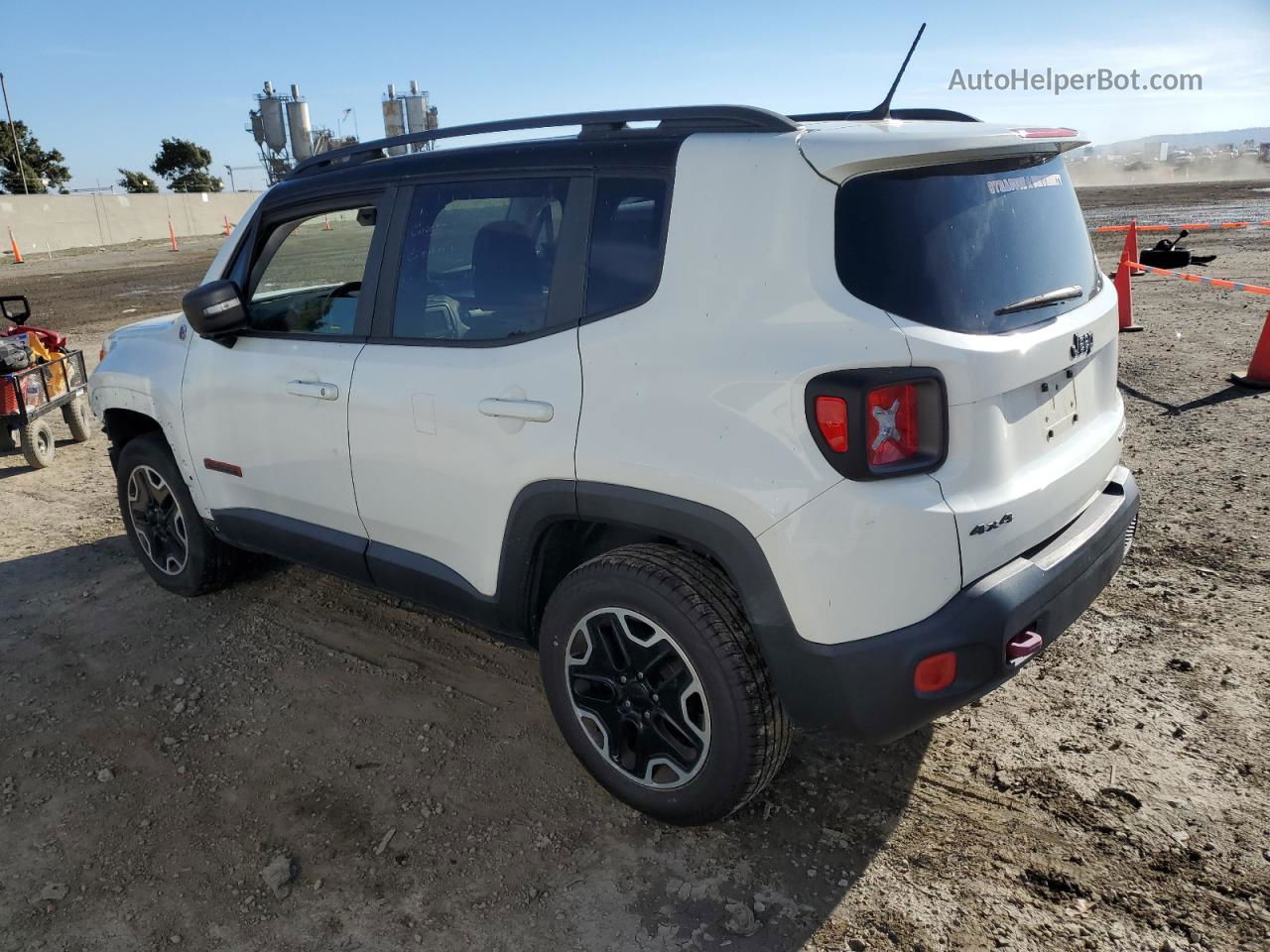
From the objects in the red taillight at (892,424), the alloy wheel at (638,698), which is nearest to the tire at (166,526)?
the alloy wheel at (638,698)

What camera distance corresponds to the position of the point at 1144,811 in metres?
2.76

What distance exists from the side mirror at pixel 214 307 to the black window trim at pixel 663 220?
1702mm

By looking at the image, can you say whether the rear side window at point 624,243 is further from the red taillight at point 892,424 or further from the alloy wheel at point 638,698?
the alloy wheel at point 638,698

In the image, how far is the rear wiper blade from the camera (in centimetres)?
250

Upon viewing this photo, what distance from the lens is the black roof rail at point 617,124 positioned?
98.7 inches

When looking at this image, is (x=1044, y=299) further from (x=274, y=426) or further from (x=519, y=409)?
(x=274, y=426)

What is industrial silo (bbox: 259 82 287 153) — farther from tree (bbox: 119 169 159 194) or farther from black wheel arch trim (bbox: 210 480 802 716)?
black wheel arch trim (bbox: 210 480 802 716)

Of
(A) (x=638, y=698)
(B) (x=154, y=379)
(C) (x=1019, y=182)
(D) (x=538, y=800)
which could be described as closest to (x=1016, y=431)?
(C) (x=1019, y=182)

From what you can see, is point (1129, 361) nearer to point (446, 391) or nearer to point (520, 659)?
point (520, 659)

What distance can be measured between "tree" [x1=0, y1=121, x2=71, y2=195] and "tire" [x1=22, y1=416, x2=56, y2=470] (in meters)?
57.8

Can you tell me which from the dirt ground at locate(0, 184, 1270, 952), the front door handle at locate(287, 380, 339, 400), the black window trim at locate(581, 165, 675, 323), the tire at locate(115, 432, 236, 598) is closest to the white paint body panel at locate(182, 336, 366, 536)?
the front door handle at locate(287, 380, 339, 400)

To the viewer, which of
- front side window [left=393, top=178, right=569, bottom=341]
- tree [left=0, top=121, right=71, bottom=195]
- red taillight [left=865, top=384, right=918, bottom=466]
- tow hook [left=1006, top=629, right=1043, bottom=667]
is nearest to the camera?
red taillight [left=865, top=384, right=918, bottom=466]

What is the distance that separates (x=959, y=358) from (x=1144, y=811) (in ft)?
5.05

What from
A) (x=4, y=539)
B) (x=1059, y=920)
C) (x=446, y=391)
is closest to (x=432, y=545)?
(x=446, y=391)
